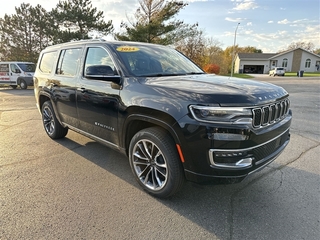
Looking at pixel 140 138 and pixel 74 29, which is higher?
pixel 74 29

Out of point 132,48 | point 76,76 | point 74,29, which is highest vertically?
point 74,29

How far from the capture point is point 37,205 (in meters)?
2.68

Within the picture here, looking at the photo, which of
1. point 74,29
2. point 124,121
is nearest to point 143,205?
point 124,121

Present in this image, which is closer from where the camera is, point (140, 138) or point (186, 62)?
point (140, 138)

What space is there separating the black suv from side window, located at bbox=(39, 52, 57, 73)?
0.75 metres

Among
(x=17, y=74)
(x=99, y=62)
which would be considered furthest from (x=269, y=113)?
(x=17, y=74)

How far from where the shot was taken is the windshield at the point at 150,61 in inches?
125

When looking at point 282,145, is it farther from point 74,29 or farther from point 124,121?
point 74,29

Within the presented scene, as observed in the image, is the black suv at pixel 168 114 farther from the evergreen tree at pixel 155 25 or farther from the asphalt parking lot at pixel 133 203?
the evergreen tree at pixel 155 25


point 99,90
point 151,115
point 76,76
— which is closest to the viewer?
point 151,115

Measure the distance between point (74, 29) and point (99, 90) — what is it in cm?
2726

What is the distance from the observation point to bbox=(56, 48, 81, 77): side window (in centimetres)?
388

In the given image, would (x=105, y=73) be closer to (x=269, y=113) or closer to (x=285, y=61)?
(x=269, y=113)

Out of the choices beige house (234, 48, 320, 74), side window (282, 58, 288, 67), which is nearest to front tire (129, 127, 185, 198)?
beige house (234, 48, 320, 74)
